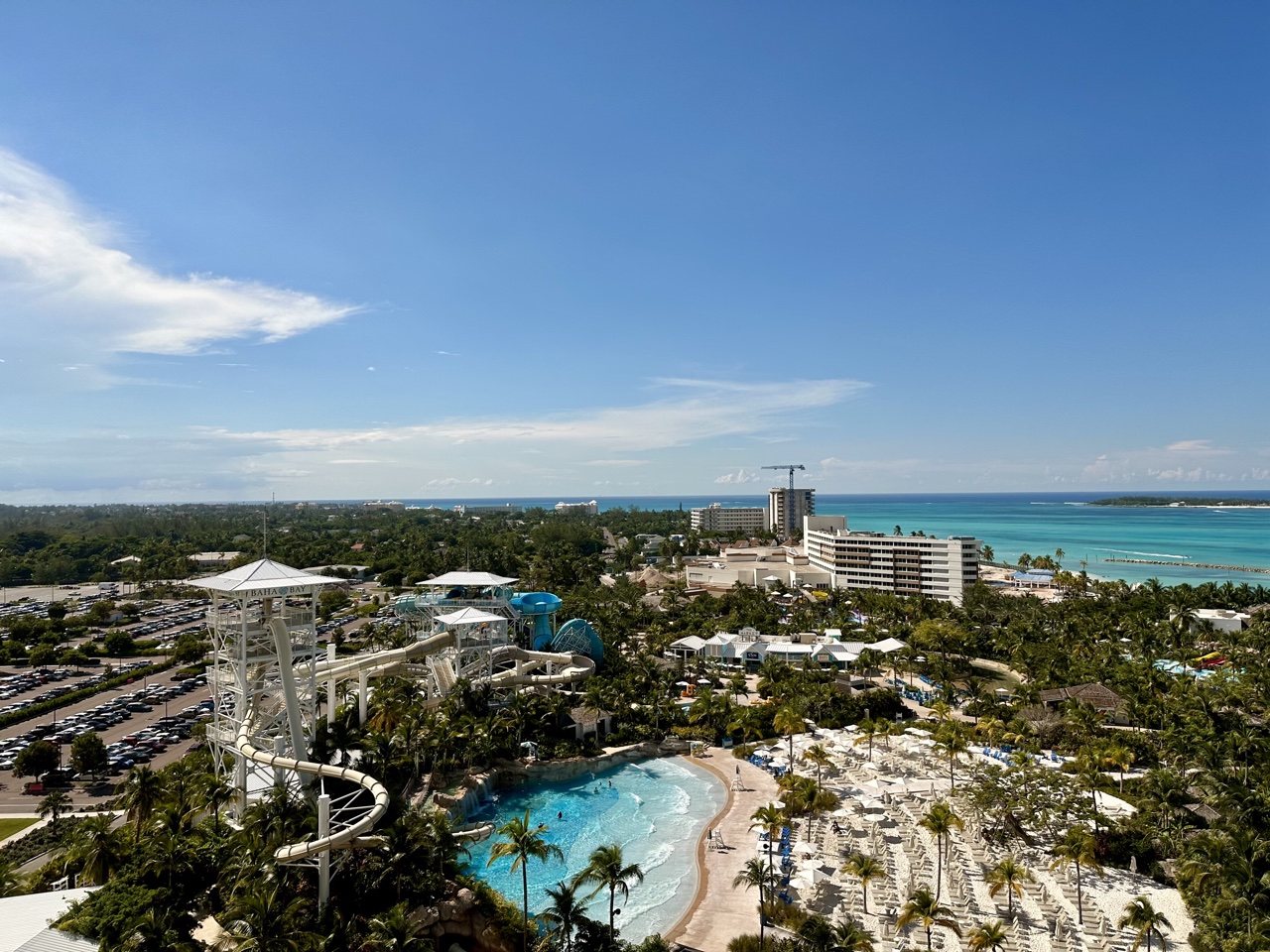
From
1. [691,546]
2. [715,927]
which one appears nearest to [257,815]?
[715,927]

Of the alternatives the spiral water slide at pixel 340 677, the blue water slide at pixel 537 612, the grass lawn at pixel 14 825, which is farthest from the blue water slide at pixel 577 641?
the grass lawn at pixel 14 825

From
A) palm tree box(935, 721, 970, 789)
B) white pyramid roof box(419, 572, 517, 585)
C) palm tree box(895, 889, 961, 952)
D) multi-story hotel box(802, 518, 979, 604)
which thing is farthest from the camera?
multi-story hotel box(802, 518, 979, 604)

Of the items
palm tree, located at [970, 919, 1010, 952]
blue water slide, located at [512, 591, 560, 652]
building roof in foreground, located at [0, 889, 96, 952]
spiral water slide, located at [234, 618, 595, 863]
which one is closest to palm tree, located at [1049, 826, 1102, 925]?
palm tree, located at [970, 919, 1010, 952]

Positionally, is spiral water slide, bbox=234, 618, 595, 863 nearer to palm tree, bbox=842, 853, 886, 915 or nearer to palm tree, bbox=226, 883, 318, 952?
palm tree, bbox=226, 883, 318, 952

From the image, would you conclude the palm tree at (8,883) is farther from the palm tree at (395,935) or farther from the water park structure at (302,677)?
the palm tree at (395,935)

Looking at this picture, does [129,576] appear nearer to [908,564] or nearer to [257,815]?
[257,815]

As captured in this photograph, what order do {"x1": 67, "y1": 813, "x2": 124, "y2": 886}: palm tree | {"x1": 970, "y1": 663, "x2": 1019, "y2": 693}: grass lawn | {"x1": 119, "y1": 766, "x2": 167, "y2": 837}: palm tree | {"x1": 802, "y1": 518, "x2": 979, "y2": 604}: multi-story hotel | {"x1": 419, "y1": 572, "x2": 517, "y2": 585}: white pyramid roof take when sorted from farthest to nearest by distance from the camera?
{"x1": 802, "y1": 518, "x2": 979, "y2": 604}: multi-story hotel < {"x1": 970, "y1": 663, "x2": 1019, "y2": 693}: grass lawn < {"x1": 419, "y1": 572, "x2": 517, "y2": 585}: white pyramid roof < {"x1": 119, "y1": 766, "x2": 167, "y2": 837}: palm tree < {"x1": 67, "y1": 813, "x2": 124, "y2": 886}: palm tree
